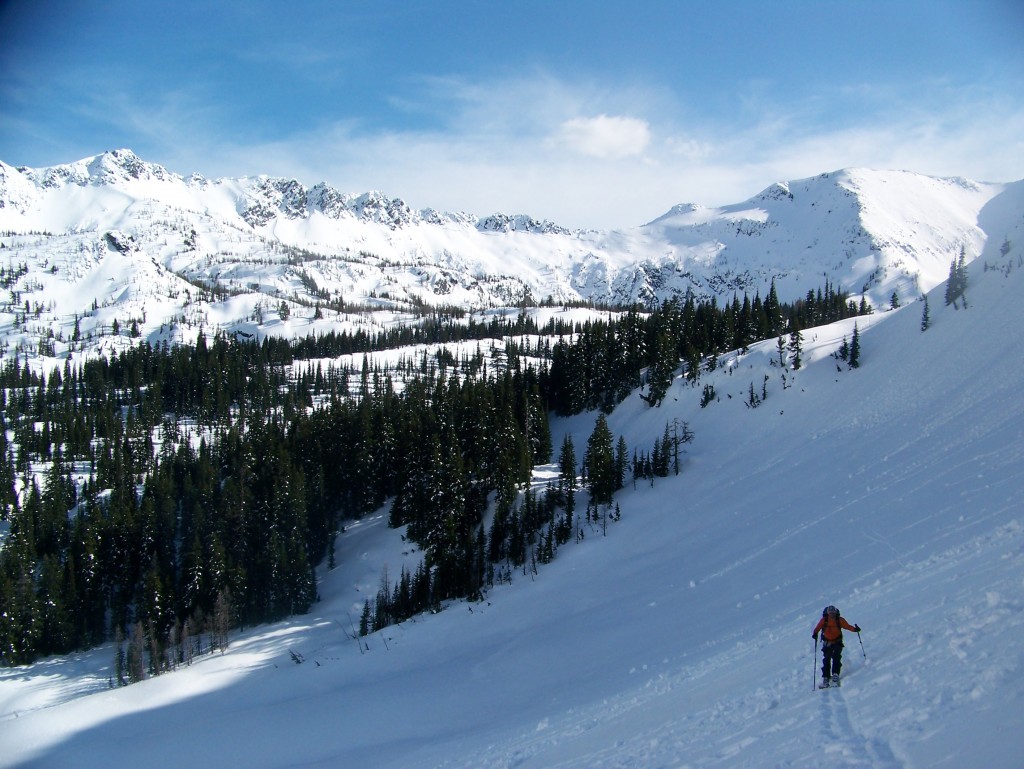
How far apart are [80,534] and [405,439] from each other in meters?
36.4

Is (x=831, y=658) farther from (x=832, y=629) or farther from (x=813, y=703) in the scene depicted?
(x=813, y=703)

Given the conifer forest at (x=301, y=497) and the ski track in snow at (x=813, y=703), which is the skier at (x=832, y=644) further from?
the conifer forest at (x=301, y=497)

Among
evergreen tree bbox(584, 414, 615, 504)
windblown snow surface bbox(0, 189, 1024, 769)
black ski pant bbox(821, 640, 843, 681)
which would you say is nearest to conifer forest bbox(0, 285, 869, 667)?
evergreen tree bbox(584, 414, 615, 504)

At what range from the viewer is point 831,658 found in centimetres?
1430

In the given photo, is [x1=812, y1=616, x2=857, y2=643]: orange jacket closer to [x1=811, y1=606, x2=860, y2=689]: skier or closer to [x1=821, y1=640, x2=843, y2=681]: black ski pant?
[x1=811, y1=606, x2=860, y2=689]: skier

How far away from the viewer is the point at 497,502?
60.6 metres

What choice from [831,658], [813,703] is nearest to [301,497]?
[831,658]

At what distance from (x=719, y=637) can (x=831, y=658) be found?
34.9ft

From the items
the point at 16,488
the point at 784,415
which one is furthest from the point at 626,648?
the point at 16,488

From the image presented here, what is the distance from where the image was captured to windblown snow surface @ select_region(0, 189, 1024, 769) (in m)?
13.2

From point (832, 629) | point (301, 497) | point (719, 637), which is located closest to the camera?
point (832, 629)

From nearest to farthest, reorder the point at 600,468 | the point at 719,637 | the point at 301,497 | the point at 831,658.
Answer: the point at 831,658
the point at 719,637
the point at 600,468
the point at 301,497

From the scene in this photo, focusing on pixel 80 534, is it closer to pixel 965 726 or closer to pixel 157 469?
pixel 157 469

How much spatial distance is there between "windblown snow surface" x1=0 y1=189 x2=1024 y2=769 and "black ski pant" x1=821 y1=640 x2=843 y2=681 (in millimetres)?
395
